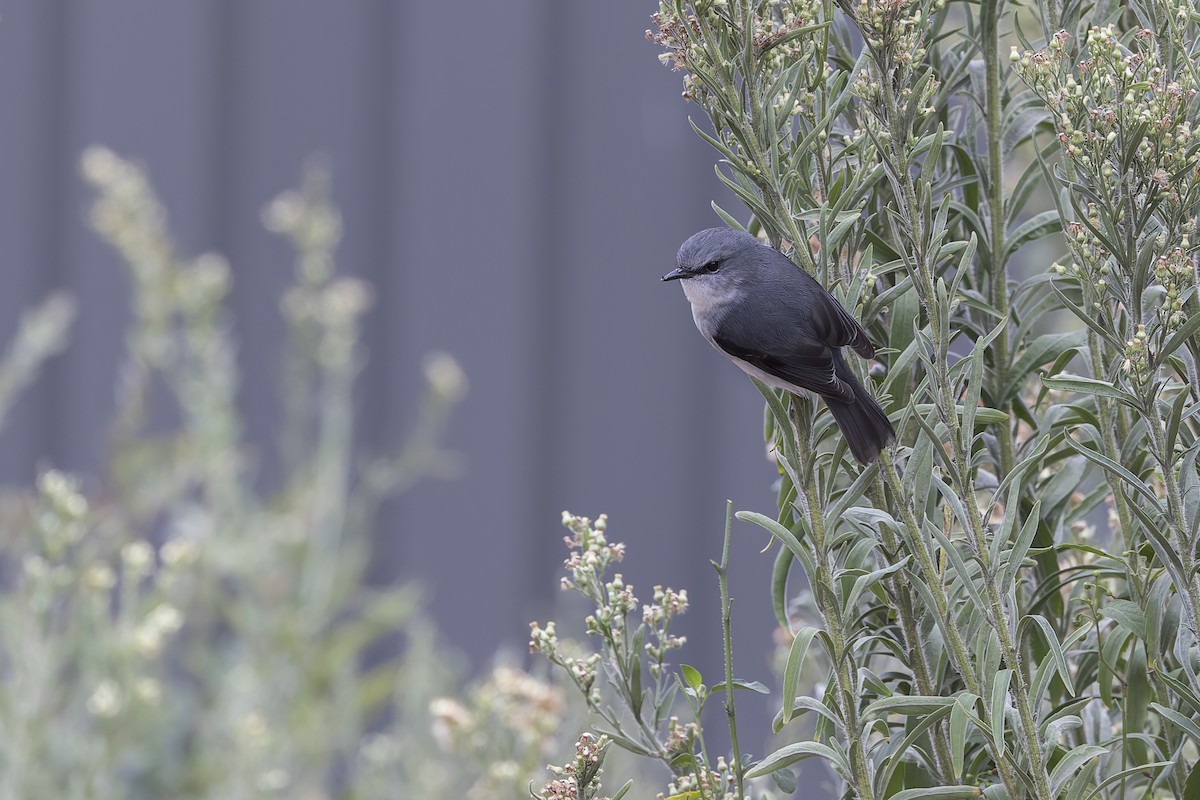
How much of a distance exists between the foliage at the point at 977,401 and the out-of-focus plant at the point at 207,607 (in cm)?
86

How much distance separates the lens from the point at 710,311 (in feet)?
3.16

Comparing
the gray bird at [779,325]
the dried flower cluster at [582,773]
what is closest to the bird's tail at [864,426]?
the gray bird at [779,325]

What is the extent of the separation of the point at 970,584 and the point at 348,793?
1.45 metres

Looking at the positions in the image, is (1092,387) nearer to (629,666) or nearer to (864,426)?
(864,426)

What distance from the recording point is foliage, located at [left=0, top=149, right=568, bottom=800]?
1334mm

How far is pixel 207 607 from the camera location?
76.2 inches

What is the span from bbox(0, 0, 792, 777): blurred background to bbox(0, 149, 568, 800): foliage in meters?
0.80

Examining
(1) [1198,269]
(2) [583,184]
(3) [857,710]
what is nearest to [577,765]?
(3) [857,710]

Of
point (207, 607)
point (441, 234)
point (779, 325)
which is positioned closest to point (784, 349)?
point (779, 325)

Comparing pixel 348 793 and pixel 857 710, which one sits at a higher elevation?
pixel 857 710

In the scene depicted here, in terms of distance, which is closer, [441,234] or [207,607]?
[207,607]

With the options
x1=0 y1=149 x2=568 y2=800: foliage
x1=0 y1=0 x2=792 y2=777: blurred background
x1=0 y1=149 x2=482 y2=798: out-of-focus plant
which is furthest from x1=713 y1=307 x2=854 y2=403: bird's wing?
x1=0 y1=0 x2=792 y2=777: blurred background

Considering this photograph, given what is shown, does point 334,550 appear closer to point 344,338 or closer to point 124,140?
point 344,338

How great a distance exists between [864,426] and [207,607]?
1.54 m
